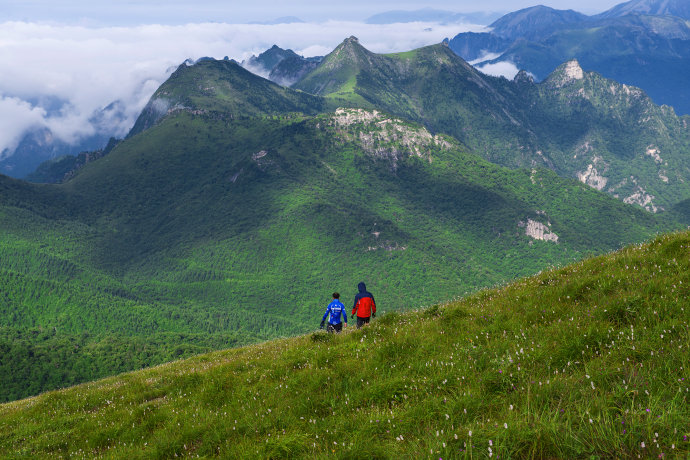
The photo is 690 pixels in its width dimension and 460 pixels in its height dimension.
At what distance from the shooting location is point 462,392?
6.98 m

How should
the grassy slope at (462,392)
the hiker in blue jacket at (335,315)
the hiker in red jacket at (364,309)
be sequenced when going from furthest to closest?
the hiker in red jacket at (364,309), the hiker in blue jacket at (335,315), the grassy slope at (462,392)

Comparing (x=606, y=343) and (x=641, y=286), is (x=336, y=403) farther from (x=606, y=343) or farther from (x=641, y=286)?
(x=641, y=286)

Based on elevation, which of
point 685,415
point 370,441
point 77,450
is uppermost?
point 685,415

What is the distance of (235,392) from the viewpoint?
424 inches

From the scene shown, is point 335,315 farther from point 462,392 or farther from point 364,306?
point 462,392

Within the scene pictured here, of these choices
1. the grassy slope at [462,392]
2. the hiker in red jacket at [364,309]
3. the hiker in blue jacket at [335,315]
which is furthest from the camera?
the hiker in red jacket at [364,309]

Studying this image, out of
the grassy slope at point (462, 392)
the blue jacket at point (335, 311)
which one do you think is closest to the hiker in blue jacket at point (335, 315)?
the blue jacket at point (335, 311)

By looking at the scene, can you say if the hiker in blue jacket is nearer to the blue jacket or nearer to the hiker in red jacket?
the blue jacket

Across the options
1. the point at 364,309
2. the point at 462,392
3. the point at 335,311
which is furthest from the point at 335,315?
the point at 462,392

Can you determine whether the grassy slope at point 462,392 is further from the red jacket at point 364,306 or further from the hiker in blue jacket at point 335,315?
the red jacket at point 364,306

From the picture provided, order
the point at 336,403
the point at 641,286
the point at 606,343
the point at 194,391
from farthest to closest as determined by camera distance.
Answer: the point at 194,391 → the point at 641,286 → the point at 336,403 → the point at 606,343

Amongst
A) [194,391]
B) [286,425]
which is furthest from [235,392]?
[286,425]

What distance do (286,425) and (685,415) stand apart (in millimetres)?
6786

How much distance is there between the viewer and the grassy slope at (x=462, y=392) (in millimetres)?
5066
